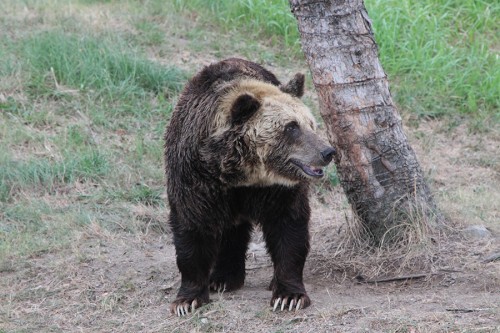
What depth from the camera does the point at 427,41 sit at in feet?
32.4

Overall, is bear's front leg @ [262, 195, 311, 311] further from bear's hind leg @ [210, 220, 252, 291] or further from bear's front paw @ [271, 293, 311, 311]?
bear's hind leg @ [210, 220, 252, 291]

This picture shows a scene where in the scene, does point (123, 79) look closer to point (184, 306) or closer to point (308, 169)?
point (184, 306)

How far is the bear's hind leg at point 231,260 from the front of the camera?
18.8ft

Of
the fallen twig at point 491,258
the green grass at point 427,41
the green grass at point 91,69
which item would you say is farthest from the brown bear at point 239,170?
the green grass at point 427,41

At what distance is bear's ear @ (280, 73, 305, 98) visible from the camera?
5.29m

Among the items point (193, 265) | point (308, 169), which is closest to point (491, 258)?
point (308, 169)

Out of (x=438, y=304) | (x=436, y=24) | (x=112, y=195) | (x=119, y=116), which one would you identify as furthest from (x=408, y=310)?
(x=436, y=24)

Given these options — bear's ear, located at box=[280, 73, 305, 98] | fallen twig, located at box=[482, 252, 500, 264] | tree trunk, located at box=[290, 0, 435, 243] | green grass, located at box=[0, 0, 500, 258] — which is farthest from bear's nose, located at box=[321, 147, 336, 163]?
green grass, located at box=[0, 0, 500, 258]

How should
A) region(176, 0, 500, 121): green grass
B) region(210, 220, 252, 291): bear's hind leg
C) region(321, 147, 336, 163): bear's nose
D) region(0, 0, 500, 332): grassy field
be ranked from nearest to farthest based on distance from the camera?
1. region(321, 147, 336, 163): bear's nose
2. region(210, 220, 252, 291): bear's hind leg
3. region(0, 0, 500, 332): grassy field
4. region(176, 0, 500, 121): green grass

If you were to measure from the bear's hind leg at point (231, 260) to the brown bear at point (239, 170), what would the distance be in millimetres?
306

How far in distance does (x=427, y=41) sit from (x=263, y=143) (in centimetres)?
544

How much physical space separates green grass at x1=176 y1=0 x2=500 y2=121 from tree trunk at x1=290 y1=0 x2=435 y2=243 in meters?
3.56

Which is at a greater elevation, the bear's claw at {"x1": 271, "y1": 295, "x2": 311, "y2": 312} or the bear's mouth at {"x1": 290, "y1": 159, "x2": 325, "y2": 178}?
the bear's mouth at {"x1": 290, "y1": 159, "x2": 325, "y2": 178}

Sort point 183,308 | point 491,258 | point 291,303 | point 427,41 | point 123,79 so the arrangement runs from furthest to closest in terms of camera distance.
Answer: point 427,41, point 123,79, point 491,258, point 183,308, point 291,303
